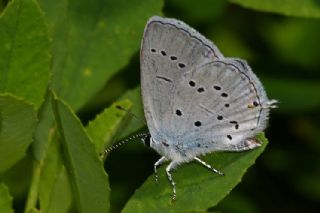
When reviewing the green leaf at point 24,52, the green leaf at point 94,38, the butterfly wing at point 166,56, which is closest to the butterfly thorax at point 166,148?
the butterfly wing at point 166,56

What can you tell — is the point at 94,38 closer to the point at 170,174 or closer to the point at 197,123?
the point at 197,123

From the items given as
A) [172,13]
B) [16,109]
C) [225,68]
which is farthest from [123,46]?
[172,13]

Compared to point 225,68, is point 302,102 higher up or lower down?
lower down

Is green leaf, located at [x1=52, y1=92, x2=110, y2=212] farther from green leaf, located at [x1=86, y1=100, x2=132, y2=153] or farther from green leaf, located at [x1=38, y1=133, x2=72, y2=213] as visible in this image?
green leaf, located at [x1=86, y1=100, x2=132, y2=153]

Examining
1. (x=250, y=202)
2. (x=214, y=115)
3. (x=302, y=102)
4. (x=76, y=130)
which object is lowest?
(x=250, y=202)

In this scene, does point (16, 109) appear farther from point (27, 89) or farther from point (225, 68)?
point (225, 68)

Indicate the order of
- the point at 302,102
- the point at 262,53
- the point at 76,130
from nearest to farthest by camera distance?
1. the point at 76,130
2. the point at 302,102
3. the point at 262,53
